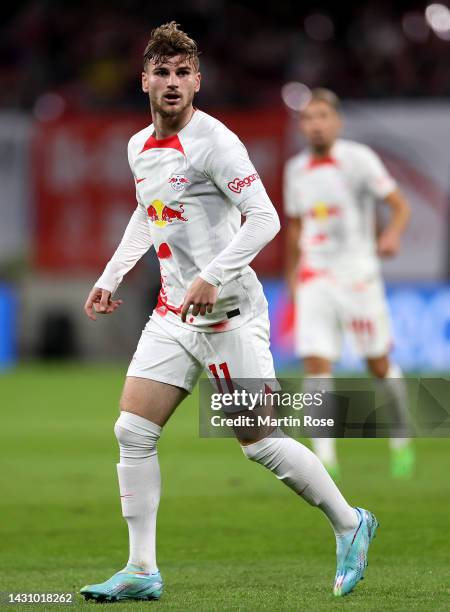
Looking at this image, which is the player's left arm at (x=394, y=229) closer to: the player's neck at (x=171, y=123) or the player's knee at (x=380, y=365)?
the player's knee at (x=380, y=365)

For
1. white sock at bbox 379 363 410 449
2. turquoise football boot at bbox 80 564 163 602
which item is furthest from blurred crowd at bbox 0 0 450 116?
turquoise football boot at bbox 80 564 163 602

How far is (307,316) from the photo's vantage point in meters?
9.29

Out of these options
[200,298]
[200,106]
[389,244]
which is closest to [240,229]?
[200,298]

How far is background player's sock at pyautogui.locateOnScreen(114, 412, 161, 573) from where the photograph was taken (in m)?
5.18

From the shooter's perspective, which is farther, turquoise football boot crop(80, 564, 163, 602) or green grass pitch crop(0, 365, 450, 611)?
green grass pitch crop(0, 365, 450, 611)

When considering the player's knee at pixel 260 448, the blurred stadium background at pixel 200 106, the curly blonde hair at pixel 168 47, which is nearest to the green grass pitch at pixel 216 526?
the player's knee at pixel 260 448

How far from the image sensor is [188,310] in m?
5.12

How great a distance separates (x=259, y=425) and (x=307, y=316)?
4.22 m

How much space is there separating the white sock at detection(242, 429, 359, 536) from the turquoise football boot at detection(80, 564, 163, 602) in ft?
2.08

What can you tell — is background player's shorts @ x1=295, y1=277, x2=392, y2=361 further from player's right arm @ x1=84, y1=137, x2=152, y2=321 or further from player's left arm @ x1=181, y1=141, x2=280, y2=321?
player's left arm @ x1=181, y1=141, x2=280, y2=321

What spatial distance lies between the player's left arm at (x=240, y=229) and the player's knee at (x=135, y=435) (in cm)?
50

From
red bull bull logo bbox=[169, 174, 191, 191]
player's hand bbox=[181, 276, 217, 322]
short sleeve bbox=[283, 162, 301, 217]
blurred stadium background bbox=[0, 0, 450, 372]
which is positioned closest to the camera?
player's hand bbox=[181, 276, 217, 322]

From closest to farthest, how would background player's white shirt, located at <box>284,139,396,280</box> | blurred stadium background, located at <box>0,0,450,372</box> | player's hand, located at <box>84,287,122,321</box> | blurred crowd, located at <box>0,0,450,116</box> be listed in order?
1. player's hand, located at <box>84,287,122,321</box>
2. background player's white shirt, located at <box>284,139,396,280</box>
3. blurred stadium background, located at <box>0,0,450,372</box>
4. blurred crowd, located at <box>0,0,450,116</box>

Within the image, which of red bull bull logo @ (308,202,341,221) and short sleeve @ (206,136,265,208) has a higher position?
short sleeve @ (206,136,265,208)
